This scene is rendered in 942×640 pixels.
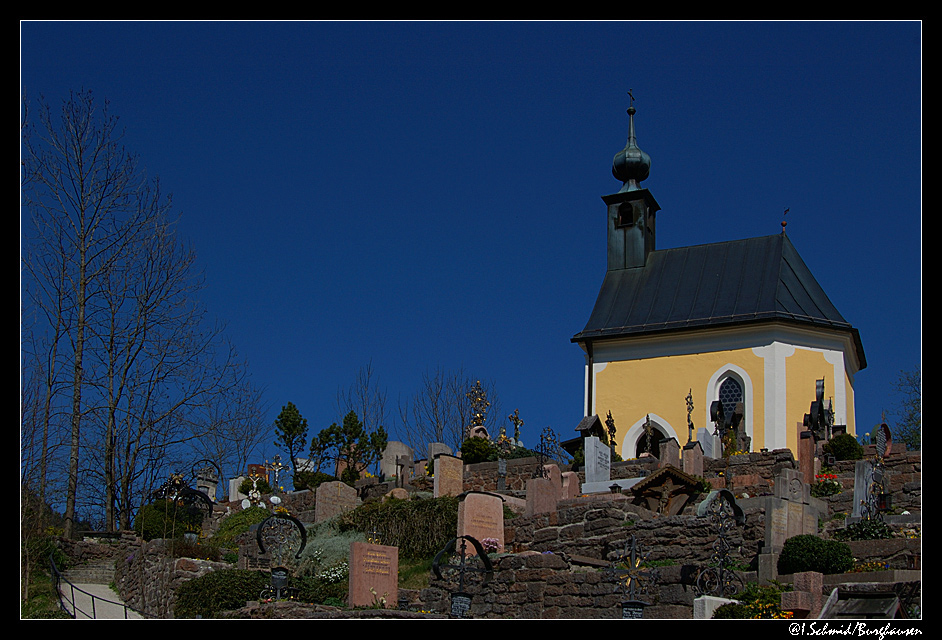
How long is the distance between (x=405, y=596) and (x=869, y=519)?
6.86 m

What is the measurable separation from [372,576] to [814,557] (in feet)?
19.9

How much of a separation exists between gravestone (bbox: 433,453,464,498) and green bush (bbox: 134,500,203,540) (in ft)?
16.6

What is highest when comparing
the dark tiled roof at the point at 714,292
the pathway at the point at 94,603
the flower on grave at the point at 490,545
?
the dark tiled roof at the point at 714,292

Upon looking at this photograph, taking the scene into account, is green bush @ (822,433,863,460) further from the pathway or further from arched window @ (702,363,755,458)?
the pathway

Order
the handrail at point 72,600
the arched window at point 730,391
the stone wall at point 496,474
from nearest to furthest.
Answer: the handrail at point 72,600 → the stone wall at point 496,474 → the arched window at point 730,391

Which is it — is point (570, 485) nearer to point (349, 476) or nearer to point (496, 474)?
point (496, 474)

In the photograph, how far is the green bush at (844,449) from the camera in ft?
75.7

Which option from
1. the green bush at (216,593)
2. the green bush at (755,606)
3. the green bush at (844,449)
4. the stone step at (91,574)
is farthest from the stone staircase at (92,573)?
the green bush at (844,449)

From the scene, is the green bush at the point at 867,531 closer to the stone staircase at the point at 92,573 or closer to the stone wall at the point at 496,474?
the stone wall at the point at 496,474

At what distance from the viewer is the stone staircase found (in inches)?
794

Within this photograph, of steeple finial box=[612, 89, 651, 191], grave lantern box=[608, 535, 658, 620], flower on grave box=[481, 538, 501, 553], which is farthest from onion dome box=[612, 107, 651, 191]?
grave lantern box=[608, 535, 658, 620]

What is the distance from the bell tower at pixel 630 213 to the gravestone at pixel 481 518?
784 inches

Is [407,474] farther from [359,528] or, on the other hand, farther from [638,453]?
[638,453]
